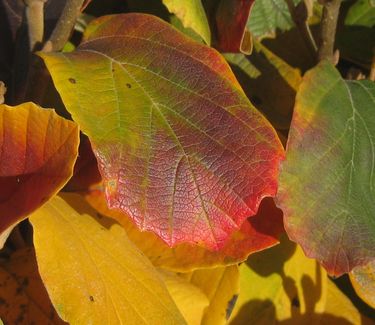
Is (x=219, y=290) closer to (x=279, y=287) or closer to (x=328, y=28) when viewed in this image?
(x=279, y=287)

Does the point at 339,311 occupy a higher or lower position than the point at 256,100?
lower

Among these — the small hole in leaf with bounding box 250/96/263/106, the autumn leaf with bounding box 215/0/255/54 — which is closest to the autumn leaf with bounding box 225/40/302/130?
the small hole in leaf with bounding box 250/96/263/106

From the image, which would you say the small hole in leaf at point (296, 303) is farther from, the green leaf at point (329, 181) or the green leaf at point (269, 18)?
the green leaf at point (269, 18)

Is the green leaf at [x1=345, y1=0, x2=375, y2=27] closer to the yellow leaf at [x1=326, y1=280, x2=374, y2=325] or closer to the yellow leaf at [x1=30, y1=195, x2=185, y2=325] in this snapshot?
the yellow leaf at [x1=326, y1=280, x2=374, y2=325]

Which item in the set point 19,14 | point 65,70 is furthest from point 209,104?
point 19,14

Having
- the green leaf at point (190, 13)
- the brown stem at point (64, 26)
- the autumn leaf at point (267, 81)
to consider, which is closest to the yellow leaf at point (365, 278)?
the autumn leaf at point (267, 81)

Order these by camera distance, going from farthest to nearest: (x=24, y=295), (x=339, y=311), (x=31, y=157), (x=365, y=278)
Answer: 1. (x=339, y=311)
2. (x=365, y=278)
3. (x=24, y=295)
4. (x=31, y=157)

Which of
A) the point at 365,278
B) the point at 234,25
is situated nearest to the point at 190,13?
the point at 234,25


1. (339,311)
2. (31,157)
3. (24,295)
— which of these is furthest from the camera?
(339,311)
